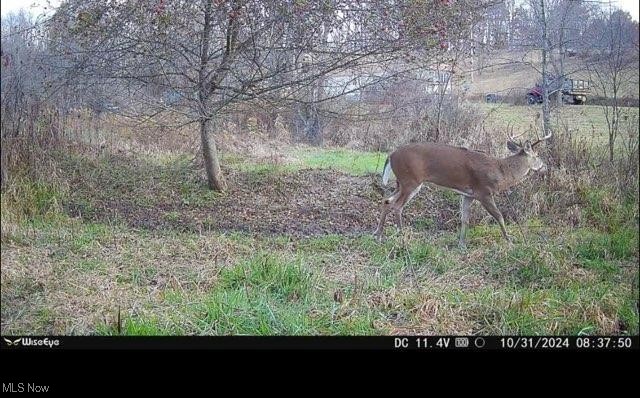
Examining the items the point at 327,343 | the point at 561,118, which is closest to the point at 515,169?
the point at 561,118

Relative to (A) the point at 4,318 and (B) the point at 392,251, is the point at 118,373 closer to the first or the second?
(A) the point at 4,318

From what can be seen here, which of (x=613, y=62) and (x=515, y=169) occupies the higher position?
(x=613, y=62)

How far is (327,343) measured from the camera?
7.30 ft

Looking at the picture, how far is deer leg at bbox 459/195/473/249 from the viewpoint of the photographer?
107 inches

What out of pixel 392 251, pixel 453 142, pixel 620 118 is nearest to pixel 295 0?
pixel 453 142

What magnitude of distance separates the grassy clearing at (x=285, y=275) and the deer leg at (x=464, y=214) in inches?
1.8

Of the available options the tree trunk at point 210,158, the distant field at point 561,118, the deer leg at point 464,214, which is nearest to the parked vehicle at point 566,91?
the distant field at point 561,118

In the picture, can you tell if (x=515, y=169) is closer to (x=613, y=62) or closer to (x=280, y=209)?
(x=613, y=62)

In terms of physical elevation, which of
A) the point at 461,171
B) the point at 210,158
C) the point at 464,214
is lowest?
the point at 464,214

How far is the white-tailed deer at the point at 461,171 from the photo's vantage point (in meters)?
2.72

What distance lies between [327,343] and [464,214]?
0.95 m

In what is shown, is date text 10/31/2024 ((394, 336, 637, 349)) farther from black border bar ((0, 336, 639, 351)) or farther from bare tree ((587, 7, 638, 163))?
bare tree ((587, 7, 638, 163))

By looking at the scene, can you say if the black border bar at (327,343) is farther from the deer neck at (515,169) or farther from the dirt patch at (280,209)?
the deer neck at (515,169)

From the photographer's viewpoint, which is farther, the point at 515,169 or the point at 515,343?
the point at 515,169
